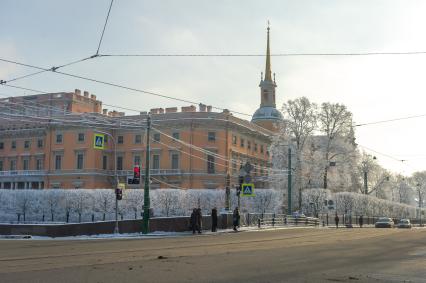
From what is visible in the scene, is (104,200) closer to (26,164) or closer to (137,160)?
(137,160)

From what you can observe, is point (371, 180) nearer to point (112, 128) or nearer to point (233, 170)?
point (233, 170)

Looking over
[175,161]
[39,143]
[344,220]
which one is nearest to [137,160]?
[175,161]

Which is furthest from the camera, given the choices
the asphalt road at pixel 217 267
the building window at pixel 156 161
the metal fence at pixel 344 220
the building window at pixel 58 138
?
the building window at pixel 58 138

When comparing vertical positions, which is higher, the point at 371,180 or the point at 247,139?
the point at 247,139

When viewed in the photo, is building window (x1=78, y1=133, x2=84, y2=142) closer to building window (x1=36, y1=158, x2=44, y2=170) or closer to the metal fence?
building window (x1=36, y1=158, x2=44, y2=170)

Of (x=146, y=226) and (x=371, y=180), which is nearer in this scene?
(x=146, y=226)

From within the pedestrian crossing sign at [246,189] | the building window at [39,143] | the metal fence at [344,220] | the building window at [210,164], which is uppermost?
the building window at [39,143]

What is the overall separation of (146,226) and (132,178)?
3.27 meters

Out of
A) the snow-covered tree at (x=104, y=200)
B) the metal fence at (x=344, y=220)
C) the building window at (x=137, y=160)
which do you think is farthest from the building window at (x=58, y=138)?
the metal fence at (x=344, y=220)

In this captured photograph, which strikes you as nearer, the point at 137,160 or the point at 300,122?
the point at 300,122

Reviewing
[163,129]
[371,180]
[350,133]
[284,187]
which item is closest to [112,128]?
[163,129]

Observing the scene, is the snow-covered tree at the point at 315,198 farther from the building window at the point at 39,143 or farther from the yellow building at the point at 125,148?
the building window at the point at 39,143

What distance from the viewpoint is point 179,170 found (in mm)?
78875

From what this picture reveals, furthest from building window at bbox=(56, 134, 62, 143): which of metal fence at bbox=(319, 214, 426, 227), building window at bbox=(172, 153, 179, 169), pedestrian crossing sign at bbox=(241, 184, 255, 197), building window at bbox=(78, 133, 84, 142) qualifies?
pedestrian crossing sign at bbox=(241, 184, 255, 197)
